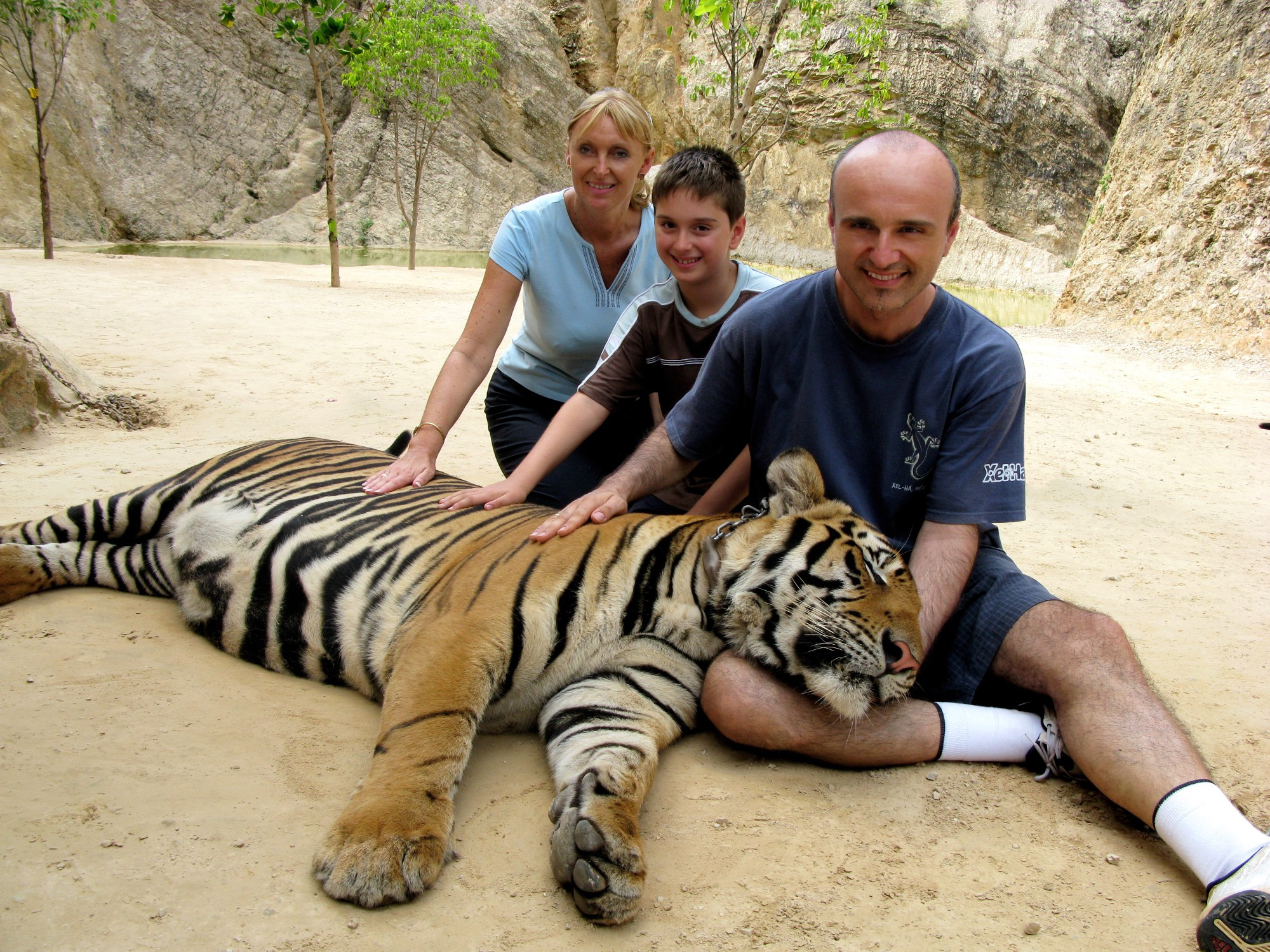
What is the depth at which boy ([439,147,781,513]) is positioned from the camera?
2848 mm

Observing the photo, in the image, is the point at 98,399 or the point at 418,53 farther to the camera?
the point at 418,53

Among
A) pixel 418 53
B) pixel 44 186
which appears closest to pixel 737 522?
pixel 44 186

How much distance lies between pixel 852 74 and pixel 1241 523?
1754 centimetres

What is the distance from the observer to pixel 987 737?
214cm

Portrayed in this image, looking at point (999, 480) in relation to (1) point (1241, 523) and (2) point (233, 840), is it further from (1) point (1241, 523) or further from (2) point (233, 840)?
(1) point (1241, 523)

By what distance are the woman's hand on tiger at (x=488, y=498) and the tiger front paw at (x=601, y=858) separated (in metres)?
1.19

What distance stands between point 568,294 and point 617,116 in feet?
2.36

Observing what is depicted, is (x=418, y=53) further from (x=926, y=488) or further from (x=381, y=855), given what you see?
(x=381, y=855)

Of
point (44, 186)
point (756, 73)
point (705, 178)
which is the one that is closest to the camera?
point (705, 178)

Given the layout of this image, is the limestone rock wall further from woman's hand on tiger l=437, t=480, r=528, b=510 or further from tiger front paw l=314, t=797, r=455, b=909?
tiger front paw l=314, t=797, r=455, b=909

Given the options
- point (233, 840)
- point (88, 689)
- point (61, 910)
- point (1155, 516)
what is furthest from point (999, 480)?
point (1155, 516)

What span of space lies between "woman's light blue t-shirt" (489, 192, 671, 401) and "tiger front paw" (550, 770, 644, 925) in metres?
2.21

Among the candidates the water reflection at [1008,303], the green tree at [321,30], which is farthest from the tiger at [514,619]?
the water reflection at [1008,303]

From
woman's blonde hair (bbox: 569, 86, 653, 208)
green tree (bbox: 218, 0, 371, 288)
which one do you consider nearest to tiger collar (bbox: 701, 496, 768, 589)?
woman's blonde hair (bbox: 569, 86, 653, 208)
